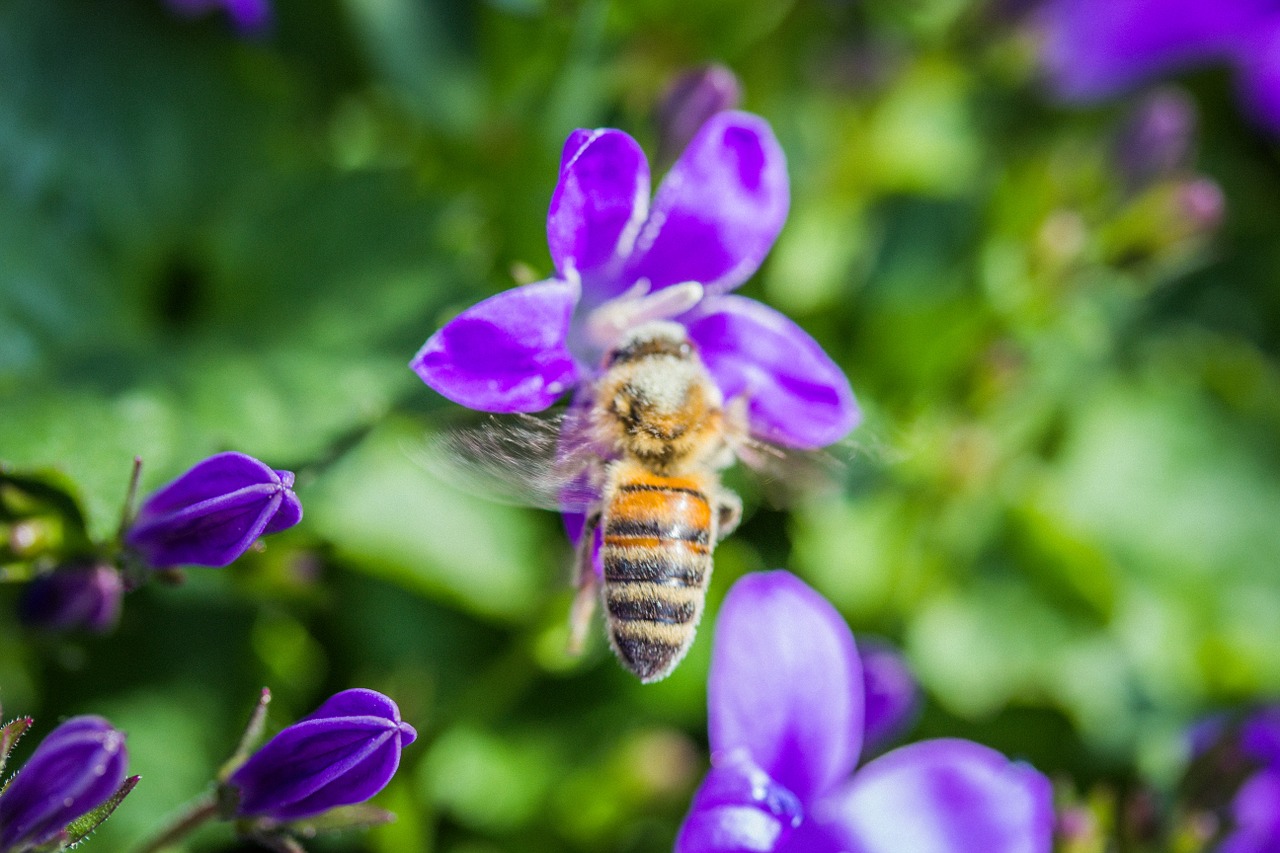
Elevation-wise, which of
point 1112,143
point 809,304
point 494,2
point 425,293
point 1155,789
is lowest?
point 1155,789

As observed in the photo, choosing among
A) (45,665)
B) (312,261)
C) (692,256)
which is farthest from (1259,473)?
(45,665)

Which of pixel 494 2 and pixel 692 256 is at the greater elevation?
pixel 494 2

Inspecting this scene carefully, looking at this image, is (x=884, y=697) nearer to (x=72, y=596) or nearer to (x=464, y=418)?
(x=464, y=418)

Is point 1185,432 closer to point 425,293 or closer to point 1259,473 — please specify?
point 1259,473

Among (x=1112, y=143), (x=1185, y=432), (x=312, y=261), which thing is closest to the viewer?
(x=312, y=261)

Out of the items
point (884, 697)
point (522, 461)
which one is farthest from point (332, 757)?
point (884, 697)

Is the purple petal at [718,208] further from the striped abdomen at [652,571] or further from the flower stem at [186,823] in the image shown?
the flower stem at [186,823]

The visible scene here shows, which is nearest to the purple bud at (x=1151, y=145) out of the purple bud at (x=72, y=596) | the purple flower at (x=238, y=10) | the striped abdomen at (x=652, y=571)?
the striped abdomen at (x=652, y=571)
